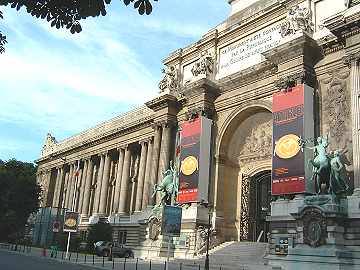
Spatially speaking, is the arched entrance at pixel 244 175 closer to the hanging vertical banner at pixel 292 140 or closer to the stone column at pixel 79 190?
the hanging vertical banner at pixel 292 140

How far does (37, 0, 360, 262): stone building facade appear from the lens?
1239 inches

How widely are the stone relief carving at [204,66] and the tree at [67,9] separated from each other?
33.8 m

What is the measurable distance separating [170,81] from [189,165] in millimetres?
10627

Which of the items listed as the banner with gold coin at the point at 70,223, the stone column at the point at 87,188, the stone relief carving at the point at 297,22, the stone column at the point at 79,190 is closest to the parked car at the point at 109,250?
the banner with gold coin at the point at 70,223

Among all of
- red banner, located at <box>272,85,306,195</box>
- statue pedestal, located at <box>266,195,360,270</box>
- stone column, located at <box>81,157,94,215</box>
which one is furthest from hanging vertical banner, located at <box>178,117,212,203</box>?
stone column, located at <box>81,157,94,215</box>

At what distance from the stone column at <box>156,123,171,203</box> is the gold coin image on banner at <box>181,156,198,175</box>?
3.77 metres

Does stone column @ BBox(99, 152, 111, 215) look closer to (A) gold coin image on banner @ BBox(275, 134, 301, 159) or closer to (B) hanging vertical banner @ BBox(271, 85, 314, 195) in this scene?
(B) hanging vertical banner @ BBox(271, 85, 314, 195)

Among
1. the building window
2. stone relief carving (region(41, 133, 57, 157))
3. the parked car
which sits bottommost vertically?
the parked car

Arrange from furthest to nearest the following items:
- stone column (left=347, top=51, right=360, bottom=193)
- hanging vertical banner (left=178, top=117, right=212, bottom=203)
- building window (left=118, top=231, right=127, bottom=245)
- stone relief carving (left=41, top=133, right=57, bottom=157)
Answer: stone relief carving (left=41, top=133, right=57, bottom=157) < building window (left=118, top=231, right=127, bottom=245) < hanging vertical banner (left=178, top=117, right=212, bottom=203) < stone column (left=347, top=51, right=360, bottom=193)

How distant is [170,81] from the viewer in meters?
47.4

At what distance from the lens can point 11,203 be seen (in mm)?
58750

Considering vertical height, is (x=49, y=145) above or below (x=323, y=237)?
above

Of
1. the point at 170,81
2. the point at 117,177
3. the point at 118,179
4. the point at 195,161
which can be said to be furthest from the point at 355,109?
the point at 117,177

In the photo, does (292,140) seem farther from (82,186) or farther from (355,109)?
(82,186)
